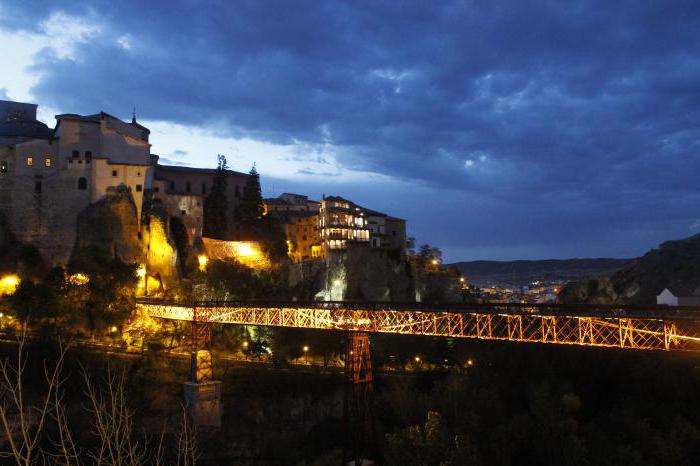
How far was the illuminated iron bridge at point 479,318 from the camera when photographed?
959 inches

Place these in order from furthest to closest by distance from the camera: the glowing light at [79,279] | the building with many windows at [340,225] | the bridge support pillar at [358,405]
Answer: the building with many windows at [340,225] < the glowing light at [79,279] < the bridge support pillar at [358,405]

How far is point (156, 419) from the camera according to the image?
151 feet

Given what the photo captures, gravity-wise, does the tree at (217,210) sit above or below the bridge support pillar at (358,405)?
above

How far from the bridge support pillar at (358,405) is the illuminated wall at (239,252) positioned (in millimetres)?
35893

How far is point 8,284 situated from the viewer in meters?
53.8

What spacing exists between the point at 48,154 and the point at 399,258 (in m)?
38.8

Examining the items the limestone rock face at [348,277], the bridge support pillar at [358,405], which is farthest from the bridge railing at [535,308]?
the limestone rock face at [348,277]

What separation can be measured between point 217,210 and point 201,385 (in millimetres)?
31950

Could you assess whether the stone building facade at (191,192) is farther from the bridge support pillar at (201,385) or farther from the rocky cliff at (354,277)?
the bridge support pillar at (201,385)

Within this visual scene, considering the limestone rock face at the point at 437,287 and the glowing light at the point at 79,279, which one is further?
the limestone rock face at the point at 437,287

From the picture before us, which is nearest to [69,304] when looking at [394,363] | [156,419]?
[156,419]

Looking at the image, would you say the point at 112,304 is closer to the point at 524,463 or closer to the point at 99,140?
the point at 99,140

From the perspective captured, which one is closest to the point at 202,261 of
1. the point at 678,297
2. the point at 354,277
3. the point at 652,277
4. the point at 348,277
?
the point at 348,277

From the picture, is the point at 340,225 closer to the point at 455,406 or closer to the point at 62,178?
the point at 62,178
